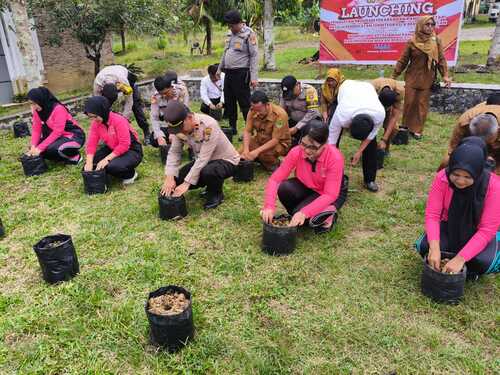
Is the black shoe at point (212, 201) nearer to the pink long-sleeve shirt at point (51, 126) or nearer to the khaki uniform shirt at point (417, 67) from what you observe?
the pink long-sleeve shirt at point (51, 126)

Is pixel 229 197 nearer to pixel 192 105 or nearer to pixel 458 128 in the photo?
pixel 458 128

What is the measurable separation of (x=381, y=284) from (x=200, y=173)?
5.97 ft

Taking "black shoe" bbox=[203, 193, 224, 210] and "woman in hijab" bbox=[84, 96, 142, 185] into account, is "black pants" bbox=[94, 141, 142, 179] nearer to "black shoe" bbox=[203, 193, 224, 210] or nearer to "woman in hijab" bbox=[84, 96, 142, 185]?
"woman in hijab" bbox=[84, 96, 142, 185]

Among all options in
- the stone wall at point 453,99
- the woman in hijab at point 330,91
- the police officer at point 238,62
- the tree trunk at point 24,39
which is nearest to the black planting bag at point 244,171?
the woman in hijab at point 330,91

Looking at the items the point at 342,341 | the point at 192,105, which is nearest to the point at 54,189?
the point at 342,341

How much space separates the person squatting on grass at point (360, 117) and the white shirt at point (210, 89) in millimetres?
3049

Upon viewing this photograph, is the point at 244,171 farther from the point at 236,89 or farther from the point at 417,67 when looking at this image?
the point at 417,67

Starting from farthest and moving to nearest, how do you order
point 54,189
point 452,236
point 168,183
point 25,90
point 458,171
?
point 25,90 < point 54,189 < point 168,183 < point 452,236 < point 458,171

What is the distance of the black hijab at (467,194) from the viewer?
221 centimetres

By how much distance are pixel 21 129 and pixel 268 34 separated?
5.98m

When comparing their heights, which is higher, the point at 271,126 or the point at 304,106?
the point at 304,106

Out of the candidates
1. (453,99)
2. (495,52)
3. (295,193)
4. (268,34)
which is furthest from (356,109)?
(268,34)

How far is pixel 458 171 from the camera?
88.1 inches

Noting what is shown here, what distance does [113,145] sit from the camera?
14.4 feet
